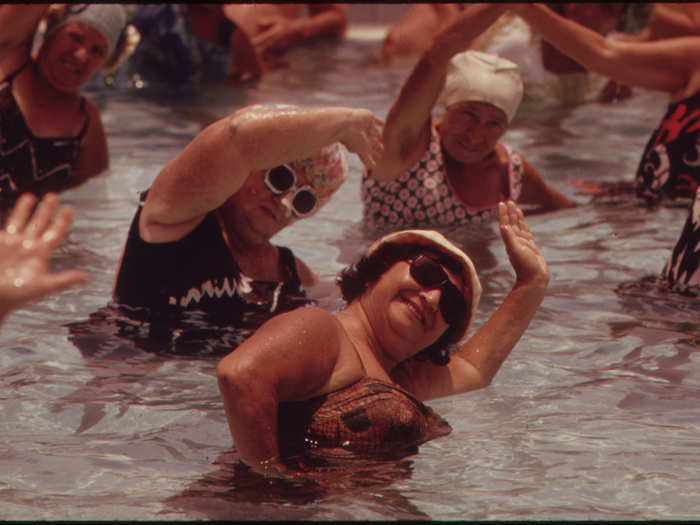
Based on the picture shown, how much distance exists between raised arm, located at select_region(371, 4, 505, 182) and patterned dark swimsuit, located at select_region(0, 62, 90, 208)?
7.69 ft

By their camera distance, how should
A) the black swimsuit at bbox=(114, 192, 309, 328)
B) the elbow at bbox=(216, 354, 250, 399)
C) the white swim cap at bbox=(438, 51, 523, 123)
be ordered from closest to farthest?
the elbow at bbox=(216, 354, 250, 399)
the black swimsuit at bbox=(114, 192, 309, 328)
the white swim cap at bbox=(438, 51, 523, 123)

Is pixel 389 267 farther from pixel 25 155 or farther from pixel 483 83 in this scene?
pixel 25 155

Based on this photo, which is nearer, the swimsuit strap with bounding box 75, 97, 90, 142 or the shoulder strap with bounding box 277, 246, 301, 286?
the shoulder strap with bounding box 277, 246, 301, 286

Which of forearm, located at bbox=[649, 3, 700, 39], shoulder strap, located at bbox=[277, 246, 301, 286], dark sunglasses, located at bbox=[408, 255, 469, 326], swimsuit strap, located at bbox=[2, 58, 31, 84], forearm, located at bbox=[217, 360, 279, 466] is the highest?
forearm, located at bbox=[649, 3, 700, 39]

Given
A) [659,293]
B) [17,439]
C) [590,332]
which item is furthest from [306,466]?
[659,293]

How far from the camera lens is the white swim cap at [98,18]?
6.65m

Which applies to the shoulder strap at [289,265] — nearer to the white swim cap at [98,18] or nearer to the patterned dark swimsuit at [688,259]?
the patterned dark swimsuit at [688,259]

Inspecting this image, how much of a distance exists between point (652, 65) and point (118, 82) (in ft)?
16.5

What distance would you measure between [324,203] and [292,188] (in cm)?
20

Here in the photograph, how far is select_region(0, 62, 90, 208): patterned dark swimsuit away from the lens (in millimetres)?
6512

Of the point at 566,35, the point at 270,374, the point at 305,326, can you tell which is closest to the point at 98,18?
the point at 566,35

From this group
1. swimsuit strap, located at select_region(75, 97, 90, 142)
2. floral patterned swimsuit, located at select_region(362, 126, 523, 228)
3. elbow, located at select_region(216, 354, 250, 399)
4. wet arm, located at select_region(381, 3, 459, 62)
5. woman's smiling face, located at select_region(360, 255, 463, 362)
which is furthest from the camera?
wet arm, located at select_region(381, 3, 459, 62)

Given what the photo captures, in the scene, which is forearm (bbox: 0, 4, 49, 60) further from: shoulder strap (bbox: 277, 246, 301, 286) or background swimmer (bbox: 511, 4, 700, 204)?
background swimmer (bbox: 511, 4, 700, 204)

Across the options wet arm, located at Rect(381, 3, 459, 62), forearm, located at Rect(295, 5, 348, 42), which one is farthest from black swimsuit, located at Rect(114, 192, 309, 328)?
forearm, located at Rect(295, 5, 348, 42)
